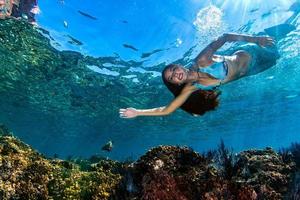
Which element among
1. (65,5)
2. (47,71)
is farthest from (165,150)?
(47,71)

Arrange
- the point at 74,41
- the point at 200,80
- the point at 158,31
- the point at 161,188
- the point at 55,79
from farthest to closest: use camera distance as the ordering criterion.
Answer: the point at 55,79
the point at 74,41
the point at 158,31
the point at 200,80
the point at 161,188

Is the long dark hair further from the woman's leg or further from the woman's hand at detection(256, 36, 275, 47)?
the woman's leg

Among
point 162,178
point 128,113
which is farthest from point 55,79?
point 162,178

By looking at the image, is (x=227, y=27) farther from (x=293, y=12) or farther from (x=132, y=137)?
(x=132, y=137)

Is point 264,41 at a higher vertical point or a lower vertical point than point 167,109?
higher

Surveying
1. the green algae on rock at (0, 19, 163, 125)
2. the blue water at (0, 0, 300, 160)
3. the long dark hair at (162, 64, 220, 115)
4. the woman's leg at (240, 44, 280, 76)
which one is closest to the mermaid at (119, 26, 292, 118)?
the long dark hair at (162, 64, 220, 115)

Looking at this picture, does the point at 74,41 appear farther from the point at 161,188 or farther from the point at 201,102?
the point at 161,188

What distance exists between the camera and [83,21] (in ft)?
59.7

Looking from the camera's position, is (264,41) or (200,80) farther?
(264,41)

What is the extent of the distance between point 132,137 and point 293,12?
5343 centimetres

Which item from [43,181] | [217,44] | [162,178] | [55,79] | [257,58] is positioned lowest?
[162,178]

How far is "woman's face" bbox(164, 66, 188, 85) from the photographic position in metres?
5.82

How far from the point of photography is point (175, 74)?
19.1ft

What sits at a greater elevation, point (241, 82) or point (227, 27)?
point (241, 82)
